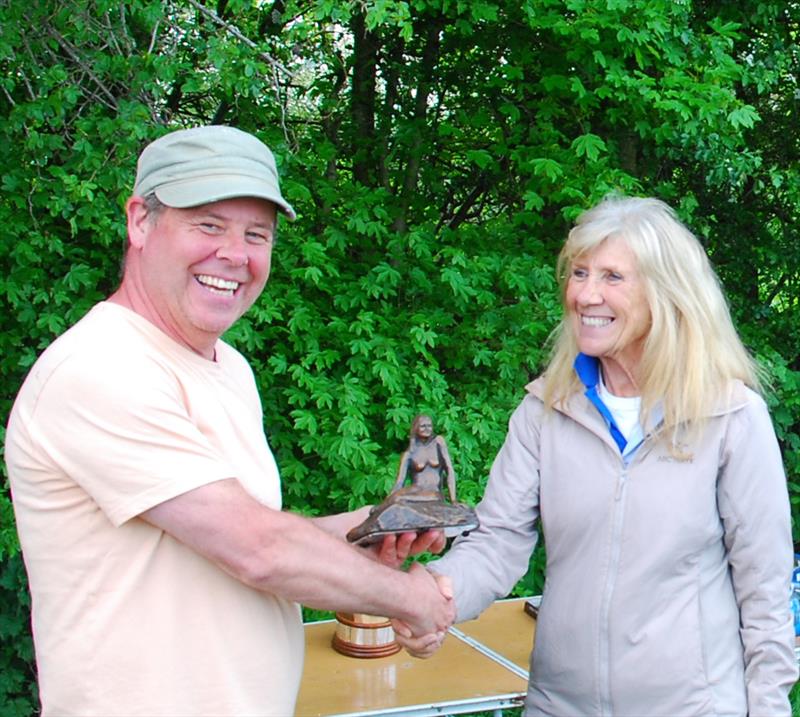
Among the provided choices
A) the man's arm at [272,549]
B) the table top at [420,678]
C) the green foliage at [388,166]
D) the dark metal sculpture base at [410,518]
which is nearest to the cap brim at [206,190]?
the man's arm at [272,549]

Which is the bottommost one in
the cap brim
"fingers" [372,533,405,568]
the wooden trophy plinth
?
the wooden trophy plinth

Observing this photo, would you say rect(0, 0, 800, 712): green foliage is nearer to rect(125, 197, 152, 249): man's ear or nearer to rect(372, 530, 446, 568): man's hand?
rect(125, 197, 152, 249): man's ear

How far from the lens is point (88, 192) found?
4629 mm

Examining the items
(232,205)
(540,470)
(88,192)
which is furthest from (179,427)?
(88,192)

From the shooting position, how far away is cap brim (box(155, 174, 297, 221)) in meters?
2.08

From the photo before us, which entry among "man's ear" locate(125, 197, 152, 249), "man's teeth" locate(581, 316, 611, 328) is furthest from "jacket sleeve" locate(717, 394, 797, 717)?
"man's ear" locate(125, 197, 152, 249)

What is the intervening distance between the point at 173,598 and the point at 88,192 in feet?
10.1

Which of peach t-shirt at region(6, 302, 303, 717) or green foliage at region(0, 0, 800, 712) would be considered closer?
peach t-shirt at region(6, 302, 303, 717)

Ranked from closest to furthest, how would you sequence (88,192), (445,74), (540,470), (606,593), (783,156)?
(606,593), (540,470), (88,192), (445,74), (783,156)

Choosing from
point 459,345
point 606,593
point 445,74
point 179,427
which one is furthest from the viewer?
point 445,74

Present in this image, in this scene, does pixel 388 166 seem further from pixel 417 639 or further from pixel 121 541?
pixel 121 541

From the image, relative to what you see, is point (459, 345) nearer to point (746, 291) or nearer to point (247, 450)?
point (746, 291)

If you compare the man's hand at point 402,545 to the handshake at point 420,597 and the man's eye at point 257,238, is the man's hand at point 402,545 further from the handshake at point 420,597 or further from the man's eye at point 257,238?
the man's eye at point 257,238

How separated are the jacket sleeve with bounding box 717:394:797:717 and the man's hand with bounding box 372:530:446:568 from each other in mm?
759
